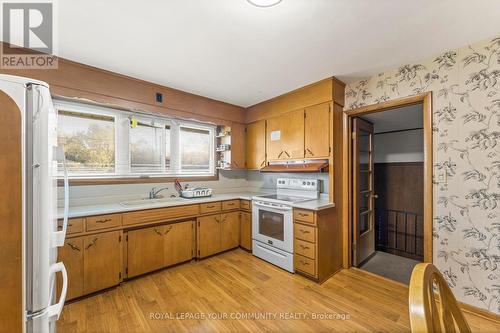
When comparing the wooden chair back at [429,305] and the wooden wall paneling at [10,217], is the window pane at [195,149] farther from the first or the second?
the wooden chair back at [429,305]

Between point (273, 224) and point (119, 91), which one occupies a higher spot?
point (119, 91)

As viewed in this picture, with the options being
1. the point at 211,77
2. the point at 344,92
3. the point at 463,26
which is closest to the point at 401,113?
the point at 344,92

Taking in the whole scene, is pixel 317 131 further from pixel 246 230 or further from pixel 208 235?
pixel 208 235

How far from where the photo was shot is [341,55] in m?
2.11

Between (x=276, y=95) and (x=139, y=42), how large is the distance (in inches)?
77.5

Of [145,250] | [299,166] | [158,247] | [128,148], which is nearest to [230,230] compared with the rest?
[158,247]

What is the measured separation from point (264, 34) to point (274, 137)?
1784mm

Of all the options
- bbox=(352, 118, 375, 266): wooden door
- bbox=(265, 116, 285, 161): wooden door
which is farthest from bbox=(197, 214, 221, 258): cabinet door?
bbox=(352, 118, 375, 266): wooden door

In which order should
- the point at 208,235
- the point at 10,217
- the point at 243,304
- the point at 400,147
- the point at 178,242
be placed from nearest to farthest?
1. the point at 10,217
2. the point at 243,304
3. the point at 178,242
4. the point at 208,235
5. the point at 400,147

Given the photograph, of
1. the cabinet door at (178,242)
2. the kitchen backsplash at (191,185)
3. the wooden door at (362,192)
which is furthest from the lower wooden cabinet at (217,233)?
the wooden door at (362,192)

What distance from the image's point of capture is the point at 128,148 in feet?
9.57

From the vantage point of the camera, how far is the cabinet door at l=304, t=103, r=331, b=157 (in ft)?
8.91

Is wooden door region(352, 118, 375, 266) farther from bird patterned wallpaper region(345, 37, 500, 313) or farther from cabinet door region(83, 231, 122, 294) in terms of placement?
cabinet door region(83, 231, 122, 294)

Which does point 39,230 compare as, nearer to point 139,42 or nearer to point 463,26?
point 139,42
